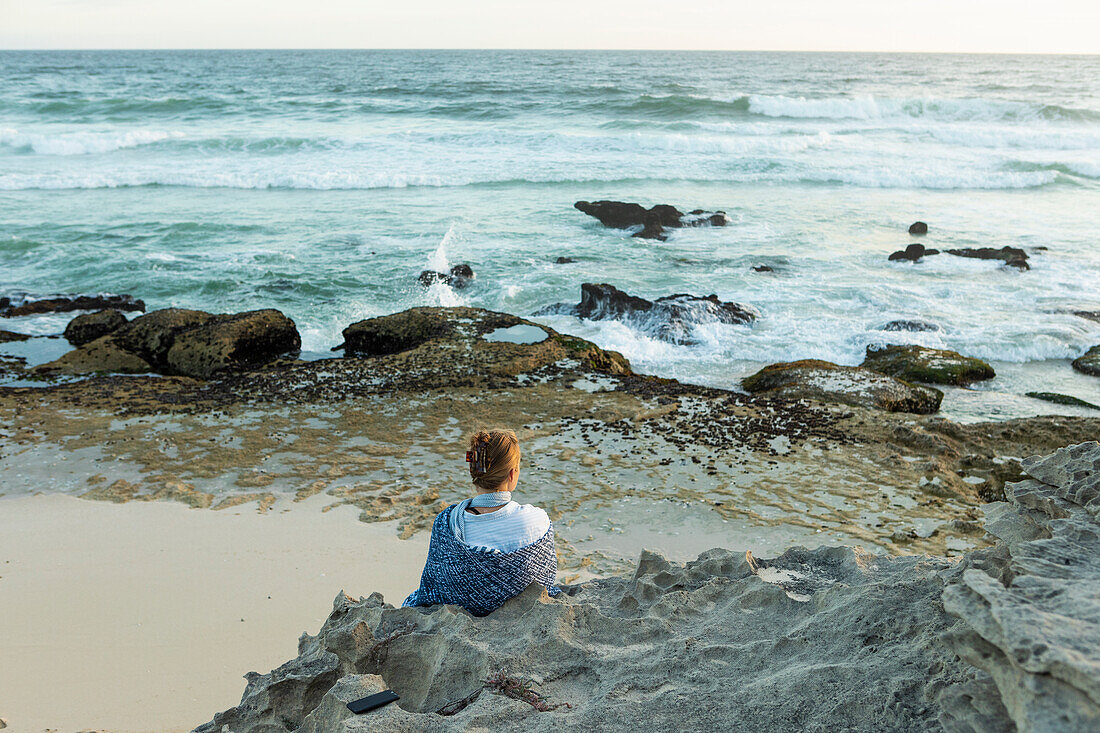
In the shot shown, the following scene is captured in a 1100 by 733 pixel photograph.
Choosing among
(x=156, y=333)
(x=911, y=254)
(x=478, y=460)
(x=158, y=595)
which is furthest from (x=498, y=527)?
(x=911, y=254)

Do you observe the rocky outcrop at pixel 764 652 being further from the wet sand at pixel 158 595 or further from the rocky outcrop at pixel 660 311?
the rocky outcrop at pixel 660 311

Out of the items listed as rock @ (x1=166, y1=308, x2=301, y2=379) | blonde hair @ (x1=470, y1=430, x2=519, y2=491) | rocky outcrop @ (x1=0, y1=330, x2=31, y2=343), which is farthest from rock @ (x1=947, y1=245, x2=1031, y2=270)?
rocky outcrop @ (x1=0, y1=330, x2=31, y2=343)

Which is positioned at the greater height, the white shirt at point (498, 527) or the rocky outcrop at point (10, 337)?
the white shirt at point (498, 527)

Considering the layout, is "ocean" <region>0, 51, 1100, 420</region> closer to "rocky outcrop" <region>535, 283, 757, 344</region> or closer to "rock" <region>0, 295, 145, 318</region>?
"rocky outcrop" <region>535, 283, 757, 344</region>

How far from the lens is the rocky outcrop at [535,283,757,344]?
10.7 meters

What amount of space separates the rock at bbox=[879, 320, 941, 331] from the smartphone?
997 cm

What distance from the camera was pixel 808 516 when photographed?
5.66m

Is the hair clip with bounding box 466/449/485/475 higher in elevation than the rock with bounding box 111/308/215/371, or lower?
higher

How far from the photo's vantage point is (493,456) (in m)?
3.24

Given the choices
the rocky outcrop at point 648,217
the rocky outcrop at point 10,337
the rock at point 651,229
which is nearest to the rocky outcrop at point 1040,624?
the rocky outcrop at point 10,337

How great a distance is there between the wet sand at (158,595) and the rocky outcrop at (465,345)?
3.07 meters

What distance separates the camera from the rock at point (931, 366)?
911cm

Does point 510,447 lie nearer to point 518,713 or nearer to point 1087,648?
point 518,713

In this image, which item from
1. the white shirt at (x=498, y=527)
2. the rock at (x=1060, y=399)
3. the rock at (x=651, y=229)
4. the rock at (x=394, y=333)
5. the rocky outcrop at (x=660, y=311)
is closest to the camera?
the white shirt at (x=498, y=527)
